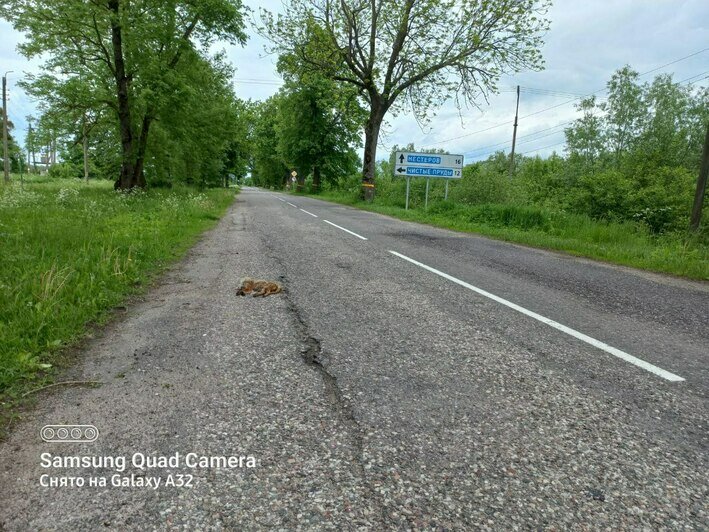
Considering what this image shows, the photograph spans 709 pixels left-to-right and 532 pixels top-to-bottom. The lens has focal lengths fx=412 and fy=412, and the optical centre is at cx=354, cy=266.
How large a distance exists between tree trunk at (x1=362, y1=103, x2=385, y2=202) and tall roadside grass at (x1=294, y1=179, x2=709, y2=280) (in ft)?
22.1

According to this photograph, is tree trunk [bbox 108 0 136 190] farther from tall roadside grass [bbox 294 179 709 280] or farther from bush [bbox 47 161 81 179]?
bush [bbox 47 161 81 179]

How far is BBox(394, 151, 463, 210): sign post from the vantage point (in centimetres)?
A: 2025

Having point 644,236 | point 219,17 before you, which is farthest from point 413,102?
point 644,236

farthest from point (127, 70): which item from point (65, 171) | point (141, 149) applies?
point (65, 171)

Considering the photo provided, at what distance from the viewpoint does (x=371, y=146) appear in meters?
25.1

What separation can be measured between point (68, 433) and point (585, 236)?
12.8 m

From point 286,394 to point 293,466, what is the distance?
0.74 m

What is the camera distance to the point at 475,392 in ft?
9.50

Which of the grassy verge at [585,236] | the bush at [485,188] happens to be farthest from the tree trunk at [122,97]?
the bush at [485,188]

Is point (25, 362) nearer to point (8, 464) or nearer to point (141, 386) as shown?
point (141, 386)

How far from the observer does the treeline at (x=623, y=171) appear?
52.7ft

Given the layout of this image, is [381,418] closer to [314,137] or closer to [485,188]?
[485,188]

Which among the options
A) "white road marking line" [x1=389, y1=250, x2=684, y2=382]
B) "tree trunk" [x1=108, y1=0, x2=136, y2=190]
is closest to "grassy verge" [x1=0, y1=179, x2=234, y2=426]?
"white road marking line" [x1=389, y1=250, x2=684, y2=382]

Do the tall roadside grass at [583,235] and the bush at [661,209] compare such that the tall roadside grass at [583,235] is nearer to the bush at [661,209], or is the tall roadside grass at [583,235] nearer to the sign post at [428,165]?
the bush at [661,209]
